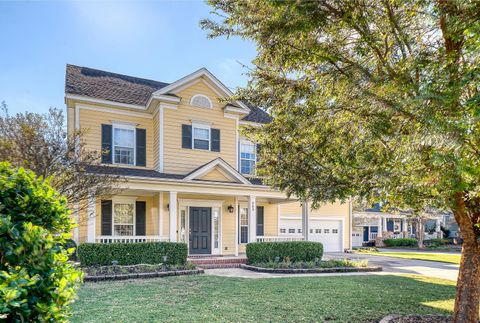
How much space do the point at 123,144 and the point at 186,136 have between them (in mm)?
2790

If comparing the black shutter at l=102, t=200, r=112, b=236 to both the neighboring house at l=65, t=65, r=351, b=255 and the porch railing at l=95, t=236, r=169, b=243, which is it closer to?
the neighboring house at l=65, t=65, r=351, b=255

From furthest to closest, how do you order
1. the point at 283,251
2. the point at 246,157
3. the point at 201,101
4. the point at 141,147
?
the point at 246,157
the point at 201,101
the point at 141,147
the point at 283,251

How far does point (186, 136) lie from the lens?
15.2 meters

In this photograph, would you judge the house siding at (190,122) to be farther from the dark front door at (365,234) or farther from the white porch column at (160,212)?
the dark front door at (365,234)

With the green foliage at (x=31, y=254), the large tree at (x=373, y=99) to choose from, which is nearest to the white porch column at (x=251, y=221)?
the large tree at (x=373, y=99)

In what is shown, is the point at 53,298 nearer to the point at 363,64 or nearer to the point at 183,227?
the point at 363,64

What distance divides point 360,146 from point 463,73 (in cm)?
175

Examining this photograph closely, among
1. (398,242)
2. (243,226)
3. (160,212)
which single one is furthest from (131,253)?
(398,242)

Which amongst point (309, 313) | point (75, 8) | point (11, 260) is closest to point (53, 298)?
point (11, 260)

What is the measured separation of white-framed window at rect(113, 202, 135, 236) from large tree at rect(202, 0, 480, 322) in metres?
10.1

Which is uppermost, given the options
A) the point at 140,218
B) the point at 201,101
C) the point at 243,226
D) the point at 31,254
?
the point at 201,101

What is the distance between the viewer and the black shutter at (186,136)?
49.7ft

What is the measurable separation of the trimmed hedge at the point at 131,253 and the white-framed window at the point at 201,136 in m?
4.96

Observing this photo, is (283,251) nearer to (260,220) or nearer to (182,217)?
(260,220)
